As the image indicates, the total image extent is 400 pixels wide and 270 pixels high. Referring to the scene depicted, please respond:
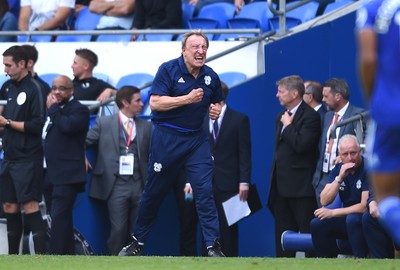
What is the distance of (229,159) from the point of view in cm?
1227

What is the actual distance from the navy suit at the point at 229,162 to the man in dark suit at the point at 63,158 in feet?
4.67

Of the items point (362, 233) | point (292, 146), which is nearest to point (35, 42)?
point (292, 146)

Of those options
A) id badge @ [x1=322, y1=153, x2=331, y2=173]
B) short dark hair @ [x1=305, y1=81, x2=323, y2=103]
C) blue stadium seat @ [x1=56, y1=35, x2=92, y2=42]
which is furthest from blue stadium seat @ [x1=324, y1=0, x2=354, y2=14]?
id badge @ [x1=322, y1=153, x2=331, y2=173]

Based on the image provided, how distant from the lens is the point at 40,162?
38.7 ft

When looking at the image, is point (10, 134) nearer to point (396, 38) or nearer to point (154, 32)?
point (154, 32)

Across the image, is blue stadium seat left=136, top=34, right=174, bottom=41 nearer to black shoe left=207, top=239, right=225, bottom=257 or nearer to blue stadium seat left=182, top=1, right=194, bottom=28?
blue stadium seat left=182, top=1, right=194, bottom=28

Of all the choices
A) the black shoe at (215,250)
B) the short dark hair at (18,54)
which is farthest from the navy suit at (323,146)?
the short dark hair at (18,54)

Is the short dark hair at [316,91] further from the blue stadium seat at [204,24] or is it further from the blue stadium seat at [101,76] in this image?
the blue stadium seat at [204,24]

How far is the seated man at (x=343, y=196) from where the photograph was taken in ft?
33.2

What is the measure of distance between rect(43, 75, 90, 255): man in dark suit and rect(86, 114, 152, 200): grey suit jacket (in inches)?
22.6

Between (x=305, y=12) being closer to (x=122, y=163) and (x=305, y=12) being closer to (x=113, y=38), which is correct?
(x=113, y=38)

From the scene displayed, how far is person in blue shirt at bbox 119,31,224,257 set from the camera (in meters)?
9.79

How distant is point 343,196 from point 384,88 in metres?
5.17

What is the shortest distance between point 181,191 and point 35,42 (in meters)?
4.06
